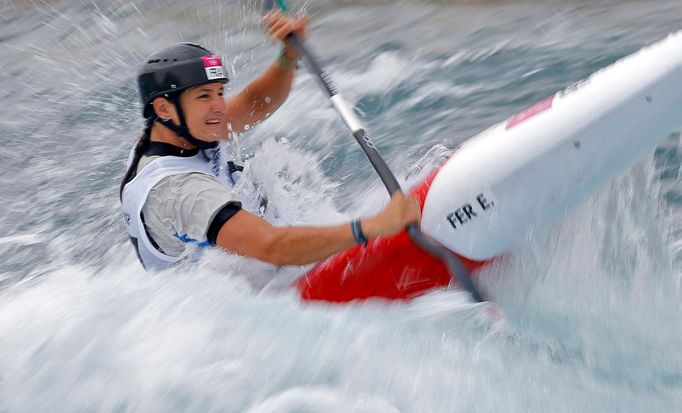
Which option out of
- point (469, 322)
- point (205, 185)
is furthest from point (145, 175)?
point (469, 322)

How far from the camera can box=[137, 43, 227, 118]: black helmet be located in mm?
2754

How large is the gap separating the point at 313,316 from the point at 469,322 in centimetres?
56

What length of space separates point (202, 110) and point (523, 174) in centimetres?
113

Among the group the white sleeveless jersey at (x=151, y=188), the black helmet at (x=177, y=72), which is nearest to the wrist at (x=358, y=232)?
the white sleeveless jersey at (x=151, y=188)

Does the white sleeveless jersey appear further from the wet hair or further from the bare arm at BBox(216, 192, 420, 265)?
the bare arm at BBox(216, 192, 420, 265)

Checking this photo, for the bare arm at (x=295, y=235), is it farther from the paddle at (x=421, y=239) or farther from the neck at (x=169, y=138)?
the neck at (x=169, y=138)

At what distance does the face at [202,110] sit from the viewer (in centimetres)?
277

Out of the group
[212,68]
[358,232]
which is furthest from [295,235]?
[212,68]

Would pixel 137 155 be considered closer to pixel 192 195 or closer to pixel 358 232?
pixel 192 195

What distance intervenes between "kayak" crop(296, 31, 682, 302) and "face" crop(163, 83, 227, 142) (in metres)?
0.65

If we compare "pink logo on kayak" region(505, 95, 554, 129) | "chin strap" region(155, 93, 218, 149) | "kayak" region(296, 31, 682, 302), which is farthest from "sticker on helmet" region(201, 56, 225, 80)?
"pink logo on kayak" region(505, 95, 554, 129)

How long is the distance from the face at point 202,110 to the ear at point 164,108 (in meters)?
0.01

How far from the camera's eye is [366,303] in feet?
9.50

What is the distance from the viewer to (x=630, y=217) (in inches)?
120
